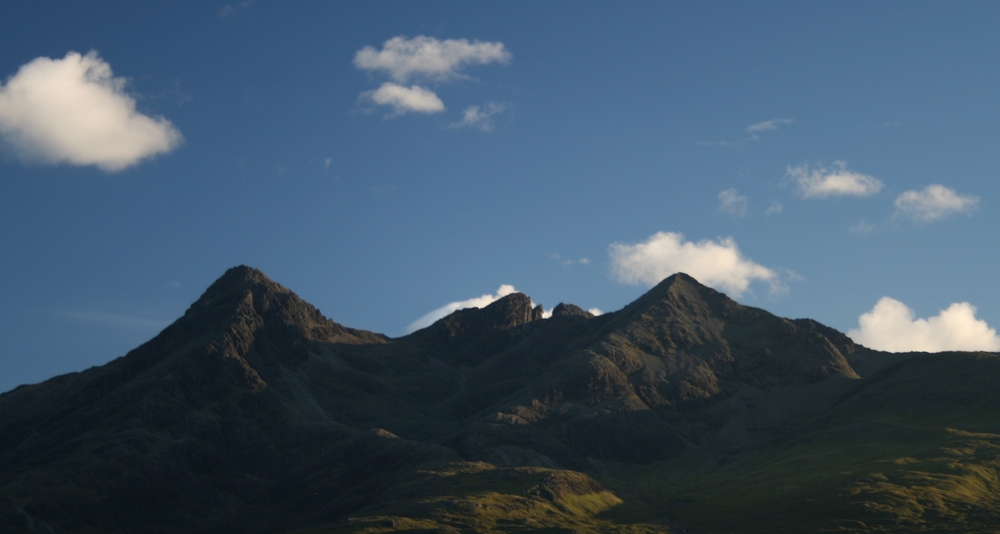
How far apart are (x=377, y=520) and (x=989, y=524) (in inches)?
4999

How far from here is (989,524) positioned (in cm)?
19312

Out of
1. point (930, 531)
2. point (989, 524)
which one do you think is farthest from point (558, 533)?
point (989, 524)

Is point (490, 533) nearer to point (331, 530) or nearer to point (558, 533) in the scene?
point (558, 533)

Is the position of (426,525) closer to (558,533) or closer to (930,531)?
(558,533)

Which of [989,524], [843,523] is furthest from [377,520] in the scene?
[989,524]

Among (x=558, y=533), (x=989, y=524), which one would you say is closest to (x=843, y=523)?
(x=989, y=524)

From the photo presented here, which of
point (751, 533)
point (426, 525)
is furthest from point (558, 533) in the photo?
point (751, 533)

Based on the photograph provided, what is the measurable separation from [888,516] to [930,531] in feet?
30.3

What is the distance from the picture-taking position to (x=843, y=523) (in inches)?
7800

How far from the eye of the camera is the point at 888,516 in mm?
199000

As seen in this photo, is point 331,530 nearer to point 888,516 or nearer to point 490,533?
point 490,533

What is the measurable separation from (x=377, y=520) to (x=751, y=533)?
7890cm

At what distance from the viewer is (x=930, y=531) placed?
192m

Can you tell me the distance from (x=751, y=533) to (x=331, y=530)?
88.0 m
